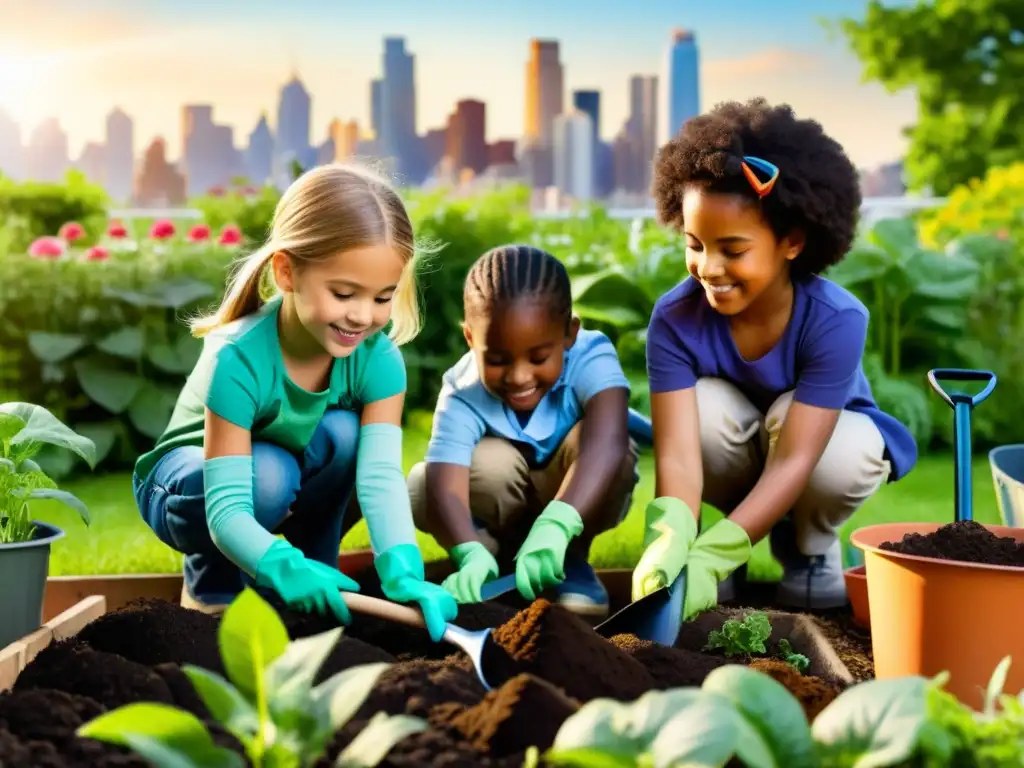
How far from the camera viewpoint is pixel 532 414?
2697 mm

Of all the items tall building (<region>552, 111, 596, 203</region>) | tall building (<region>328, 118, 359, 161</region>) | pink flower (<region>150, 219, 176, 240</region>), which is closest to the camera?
pink flower (<region>150, 219, 176, 240</region>)

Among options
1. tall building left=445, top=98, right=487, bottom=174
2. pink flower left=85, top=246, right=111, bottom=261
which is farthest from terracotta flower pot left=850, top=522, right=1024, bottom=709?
tall building left=445, top=98, right=487, bottom=174

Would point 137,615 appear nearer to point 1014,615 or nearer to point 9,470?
point 9,470

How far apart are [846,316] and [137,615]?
1565 millimetres

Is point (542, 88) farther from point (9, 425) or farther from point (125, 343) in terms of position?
point (9, 425)

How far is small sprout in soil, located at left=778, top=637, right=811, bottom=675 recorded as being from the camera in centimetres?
217

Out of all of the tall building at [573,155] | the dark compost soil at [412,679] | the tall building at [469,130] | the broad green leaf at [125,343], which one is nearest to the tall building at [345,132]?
the tall building at [469,130]

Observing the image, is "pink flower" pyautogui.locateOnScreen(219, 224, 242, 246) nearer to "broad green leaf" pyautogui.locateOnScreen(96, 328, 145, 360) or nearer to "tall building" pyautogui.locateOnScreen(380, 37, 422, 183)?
"broad green leaf" pyautogui.locateOnScreen(96, 328, 145, 360)

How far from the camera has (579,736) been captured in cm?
108

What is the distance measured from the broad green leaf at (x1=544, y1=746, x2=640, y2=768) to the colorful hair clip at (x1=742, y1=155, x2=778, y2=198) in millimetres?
1519

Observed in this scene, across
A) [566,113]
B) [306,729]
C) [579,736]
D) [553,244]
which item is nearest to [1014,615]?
[579,736]

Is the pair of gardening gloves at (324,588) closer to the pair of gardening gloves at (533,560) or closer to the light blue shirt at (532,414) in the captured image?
the pair of gardening gloves at (533,560)

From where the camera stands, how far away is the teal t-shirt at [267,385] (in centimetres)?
227

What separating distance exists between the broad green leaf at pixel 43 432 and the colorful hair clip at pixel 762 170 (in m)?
1.37
